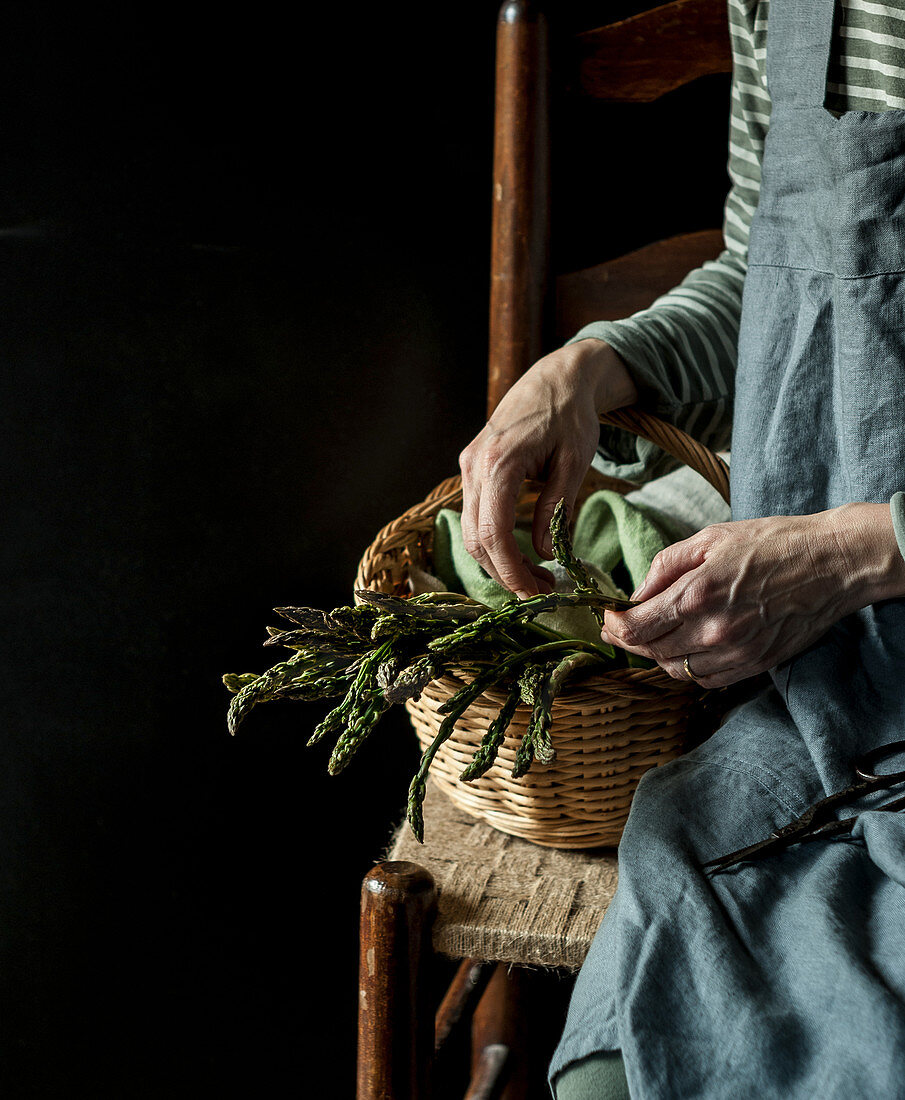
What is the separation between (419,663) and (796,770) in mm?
232

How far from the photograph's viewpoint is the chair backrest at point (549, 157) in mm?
836

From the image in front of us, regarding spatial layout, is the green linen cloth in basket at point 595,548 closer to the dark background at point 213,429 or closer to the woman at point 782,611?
the woman at point 782,611

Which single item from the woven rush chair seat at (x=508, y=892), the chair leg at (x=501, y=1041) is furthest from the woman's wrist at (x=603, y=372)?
the chair leg at (x=501, y=1041)

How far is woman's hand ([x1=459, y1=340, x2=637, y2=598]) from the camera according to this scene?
2.04 ft

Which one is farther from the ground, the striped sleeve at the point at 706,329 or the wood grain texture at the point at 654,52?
the wood grain texture at the point at 654,52

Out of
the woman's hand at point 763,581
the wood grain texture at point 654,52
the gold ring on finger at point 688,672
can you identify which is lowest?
the gold ring on finger at point 688,672

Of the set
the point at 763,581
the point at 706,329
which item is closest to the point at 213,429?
the point at 706,329

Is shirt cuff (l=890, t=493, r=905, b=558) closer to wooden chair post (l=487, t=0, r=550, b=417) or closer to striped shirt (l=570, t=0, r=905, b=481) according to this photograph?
striped shirt (l=570, t=0, r=905, b=481)

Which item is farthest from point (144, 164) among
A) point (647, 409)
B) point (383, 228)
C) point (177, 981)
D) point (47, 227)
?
point (177, 981)

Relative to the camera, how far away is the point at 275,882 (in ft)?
3.49

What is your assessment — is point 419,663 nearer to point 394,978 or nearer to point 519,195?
point 394,978

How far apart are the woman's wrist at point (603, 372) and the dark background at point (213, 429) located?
0.35m

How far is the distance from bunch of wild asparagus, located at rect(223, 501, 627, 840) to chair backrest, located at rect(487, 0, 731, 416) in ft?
1.37

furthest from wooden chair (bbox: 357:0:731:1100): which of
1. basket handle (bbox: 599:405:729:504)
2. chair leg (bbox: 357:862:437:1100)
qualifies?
basket handle (bbox: 599:405:729:504)
